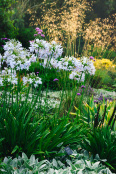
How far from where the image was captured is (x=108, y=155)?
2.40 m

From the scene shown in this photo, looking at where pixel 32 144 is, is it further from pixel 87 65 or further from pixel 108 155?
pixel 87 65

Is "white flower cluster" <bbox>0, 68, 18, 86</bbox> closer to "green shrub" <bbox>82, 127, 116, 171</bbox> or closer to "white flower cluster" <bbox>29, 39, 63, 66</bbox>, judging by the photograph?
"white flower cluster" <bbox>29, 39, 63, 66</bbox>

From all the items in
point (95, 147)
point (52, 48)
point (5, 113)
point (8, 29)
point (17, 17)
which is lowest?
point (95, 147)

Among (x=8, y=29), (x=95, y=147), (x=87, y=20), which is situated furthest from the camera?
(x=87, y=20)

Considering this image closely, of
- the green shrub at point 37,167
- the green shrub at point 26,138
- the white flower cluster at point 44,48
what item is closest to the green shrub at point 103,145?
the green shrub at point 26,138

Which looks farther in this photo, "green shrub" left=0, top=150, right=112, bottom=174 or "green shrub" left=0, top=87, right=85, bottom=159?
"green shrub" left=0, top=87, right=85, bottom=159

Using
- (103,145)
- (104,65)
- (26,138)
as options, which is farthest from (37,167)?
(104,65)

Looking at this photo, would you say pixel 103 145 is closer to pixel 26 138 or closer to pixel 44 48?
pixel 26 138

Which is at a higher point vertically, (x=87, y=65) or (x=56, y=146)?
(x=87, y=65)

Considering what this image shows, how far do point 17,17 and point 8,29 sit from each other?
3.37m

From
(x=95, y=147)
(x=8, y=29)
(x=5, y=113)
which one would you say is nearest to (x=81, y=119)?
(x=95, y=147)

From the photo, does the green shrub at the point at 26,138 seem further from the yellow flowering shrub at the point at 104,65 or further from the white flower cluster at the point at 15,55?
the yellow flowering shrub at the point at 104,65

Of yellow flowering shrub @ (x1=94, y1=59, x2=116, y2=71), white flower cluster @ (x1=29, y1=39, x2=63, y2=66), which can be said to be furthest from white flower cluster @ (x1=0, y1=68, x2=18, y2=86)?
yellow flowering shrub @ (x1=94, y1=59, x2=116, y2=71)

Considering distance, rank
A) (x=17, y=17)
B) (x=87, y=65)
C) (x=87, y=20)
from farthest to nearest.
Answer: (x=87, y=20) → (x=17, y=17) → (x=87, y=65)
